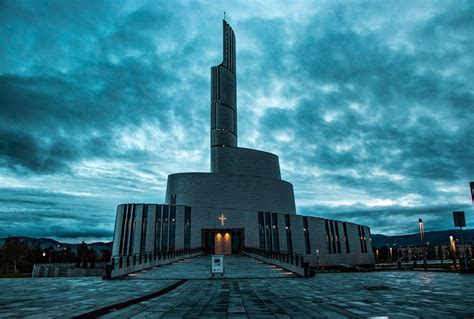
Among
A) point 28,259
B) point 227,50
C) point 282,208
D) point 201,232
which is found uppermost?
point 227,50

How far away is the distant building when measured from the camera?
191 feet

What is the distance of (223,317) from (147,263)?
22.0 m

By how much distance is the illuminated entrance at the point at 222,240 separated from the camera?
58812 millimetres

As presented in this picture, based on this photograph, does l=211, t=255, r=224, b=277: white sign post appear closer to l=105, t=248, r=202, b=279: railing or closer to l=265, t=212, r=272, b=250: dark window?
l=105, t=248, r=202, b=279: railing

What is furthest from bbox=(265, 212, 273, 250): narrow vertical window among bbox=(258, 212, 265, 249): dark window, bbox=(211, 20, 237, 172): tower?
bbox=(211, 20, 237, 172): tower

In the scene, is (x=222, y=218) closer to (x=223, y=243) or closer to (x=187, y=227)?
(x=223, y=243)

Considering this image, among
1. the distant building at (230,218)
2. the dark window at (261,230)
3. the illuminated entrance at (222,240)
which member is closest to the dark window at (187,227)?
the distant building at (230,218)

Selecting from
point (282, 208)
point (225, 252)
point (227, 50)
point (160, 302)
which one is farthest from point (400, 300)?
point (227, 50)

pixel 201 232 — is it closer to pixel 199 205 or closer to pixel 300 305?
pixel 199 205

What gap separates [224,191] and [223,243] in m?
12.3

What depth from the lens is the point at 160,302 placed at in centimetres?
958

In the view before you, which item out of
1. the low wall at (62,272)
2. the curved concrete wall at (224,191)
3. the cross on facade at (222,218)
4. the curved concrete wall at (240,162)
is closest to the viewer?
the low wall at (62,272)

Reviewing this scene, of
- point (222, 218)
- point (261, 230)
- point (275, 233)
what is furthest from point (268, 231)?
point (222, 218)

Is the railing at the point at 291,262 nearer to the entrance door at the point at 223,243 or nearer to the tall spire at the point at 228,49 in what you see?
the entrance door at the point at 223,243
